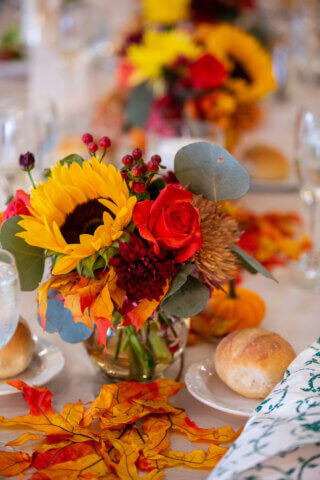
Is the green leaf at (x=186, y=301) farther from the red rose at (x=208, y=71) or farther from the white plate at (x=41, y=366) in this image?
the red rose at (x=208, y=71)

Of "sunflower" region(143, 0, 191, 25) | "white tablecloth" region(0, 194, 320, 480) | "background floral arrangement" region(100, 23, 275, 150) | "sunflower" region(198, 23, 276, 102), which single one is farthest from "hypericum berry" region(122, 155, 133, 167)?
"sunflower" region(143, 0, 191, 25)

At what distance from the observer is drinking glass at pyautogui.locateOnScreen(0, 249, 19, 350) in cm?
57

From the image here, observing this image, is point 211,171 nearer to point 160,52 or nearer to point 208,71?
point 208,71

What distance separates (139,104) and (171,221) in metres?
1.23

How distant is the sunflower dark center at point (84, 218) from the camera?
64 cm

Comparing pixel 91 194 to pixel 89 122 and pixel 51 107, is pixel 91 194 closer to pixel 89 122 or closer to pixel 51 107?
pixel 51 107

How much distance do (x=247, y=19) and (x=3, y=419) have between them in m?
2.75

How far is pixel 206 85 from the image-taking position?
59.0 inches

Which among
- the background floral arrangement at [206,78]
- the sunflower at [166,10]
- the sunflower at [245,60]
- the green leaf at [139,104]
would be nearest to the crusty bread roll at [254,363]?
the background floral arrangement at [206,78]

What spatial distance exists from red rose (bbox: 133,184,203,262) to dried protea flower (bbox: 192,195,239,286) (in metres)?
0.03

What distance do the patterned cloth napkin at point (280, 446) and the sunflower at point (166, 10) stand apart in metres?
2.09

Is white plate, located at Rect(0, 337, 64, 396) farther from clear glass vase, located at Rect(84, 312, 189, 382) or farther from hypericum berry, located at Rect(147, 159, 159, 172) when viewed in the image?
hypericum berry, located at Rect(147, 159, 159, 172)

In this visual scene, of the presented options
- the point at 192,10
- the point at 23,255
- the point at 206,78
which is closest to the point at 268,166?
the point at 206,78

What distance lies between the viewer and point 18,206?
0.65m
